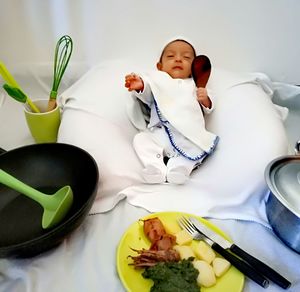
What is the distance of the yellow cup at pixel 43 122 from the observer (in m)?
0.91

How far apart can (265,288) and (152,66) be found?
2.75 feet

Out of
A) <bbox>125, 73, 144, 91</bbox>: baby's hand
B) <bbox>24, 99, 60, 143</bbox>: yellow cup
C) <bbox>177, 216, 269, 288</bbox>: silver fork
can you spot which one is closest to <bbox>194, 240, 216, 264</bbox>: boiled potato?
<bbox>177, 216, 269, 288</bbox>: silver fork

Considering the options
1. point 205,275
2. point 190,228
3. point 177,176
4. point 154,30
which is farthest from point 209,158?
point 154,30

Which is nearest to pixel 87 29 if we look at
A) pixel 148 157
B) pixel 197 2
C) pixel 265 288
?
pixel 197 2

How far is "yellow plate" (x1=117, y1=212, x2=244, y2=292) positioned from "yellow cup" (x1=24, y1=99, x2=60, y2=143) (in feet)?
1.45

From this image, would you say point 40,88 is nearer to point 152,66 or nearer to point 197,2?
point 152,66

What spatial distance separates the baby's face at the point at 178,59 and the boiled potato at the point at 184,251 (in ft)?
1.69

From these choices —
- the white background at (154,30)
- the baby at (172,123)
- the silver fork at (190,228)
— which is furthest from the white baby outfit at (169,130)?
the white background at (154,30)

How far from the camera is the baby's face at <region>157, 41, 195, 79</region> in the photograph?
36.4 inches

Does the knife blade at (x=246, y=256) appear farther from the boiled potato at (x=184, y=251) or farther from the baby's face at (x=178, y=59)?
the baby's face at (x=178, y=59)

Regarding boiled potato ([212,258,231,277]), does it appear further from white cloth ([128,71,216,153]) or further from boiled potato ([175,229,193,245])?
white cloth ([128,71,216,153])

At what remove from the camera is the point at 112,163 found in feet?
2.54

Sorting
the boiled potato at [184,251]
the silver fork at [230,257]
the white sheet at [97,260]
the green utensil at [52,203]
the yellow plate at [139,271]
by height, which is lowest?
the white sheet at [97,260]

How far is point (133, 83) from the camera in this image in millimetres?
809
